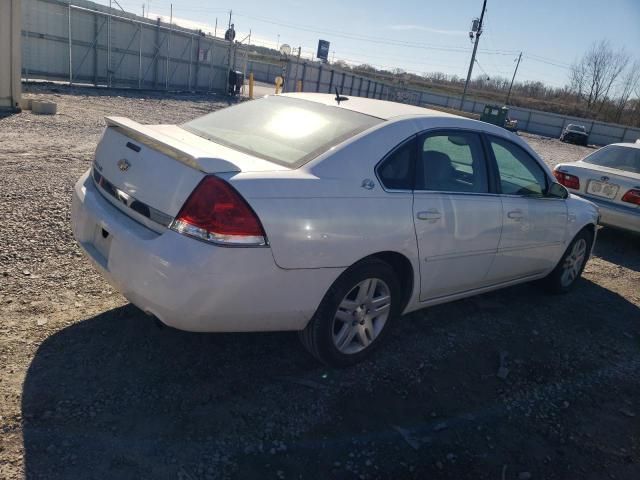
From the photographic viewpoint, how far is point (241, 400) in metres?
2.87

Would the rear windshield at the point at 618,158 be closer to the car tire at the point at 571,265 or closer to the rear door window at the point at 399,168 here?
the car tire at the point at 571,265

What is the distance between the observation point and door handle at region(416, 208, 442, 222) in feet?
10.9

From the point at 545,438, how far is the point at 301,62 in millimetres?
28599

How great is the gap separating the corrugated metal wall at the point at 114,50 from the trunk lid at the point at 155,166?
18032 mm

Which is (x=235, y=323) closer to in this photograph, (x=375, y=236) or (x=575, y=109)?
(x=375, y=236)

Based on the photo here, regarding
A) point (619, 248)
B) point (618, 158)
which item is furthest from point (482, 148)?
point (618, 158)

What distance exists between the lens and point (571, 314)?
4.88 m

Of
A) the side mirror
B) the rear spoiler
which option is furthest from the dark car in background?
the rear spoiler

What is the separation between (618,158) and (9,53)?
11.8m

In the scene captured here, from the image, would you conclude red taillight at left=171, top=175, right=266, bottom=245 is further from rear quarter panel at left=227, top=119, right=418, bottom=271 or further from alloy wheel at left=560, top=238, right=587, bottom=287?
alloy wheel at left=560, top=238, right=587, bottom=287

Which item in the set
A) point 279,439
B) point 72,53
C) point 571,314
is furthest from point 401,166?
point 72,53

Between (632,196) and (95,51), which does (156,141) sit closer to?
(632,196)

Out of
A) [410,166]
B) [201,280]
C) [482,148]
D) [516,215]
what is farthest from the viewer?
[516,215]

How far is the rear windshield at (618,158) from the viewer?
764cm
